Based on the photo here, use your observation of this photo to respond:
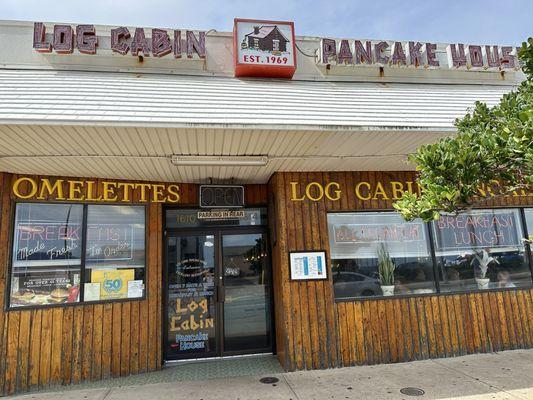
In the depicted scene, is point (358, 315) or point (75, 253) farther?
point (358, 315)

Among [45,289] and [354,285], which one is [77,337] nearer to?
[45,289]

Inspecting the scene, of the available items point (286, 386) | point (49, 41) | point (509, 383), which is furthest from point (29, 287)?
point (509, 383)

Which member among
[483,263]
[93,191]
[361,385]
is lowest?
[361,385]

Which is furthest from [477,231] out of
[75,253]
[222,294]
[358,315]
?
[75,253]

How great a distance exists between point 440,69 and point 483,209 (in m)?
2.42

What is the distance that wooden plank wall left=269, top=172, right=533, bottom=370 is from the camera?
5.46 metres

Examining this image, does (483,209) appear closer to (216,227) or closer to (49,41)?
(216,227)

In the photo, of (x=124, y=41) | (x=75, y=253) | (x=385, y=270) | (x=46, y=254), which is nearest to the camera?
(x=124, y=41)

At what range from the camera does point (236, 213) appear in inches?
255

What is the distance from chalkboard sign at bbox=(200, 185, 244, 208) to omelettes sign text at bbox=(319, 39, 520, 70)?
234 cm

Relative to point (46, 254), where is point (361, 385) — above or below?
below

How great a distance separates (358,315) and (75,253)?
13.7 feet

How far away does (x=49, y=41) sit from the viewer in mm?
4859

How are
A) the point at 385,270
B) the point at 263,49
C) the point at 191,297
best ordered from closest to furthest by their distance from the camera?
the point at 263,49, the point at 385,270, the point at 191,297
